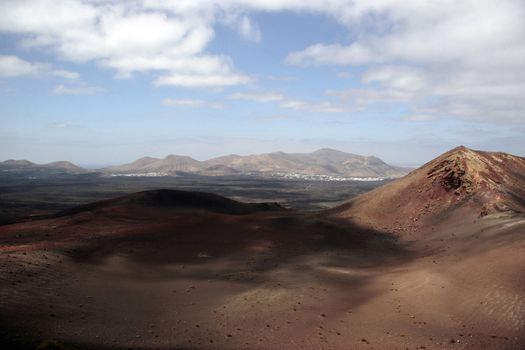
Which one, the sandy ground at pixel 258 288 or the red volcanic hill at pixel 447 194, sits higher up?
the red volcanic hill at pixel 447 194

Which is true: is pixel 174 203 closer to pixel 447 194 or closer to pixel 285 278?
pixel 447 194

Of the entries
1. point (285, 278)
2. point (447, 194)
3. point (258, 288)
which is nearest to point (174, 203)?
point (447, 194)

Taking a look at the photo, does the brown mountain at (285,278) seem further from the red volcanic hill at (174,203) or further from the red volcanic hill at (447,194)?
the red volcanic hill at (174,203)

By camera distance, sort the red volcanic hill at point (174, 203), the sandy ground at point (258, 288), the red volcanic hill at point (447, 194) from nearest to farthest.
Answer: the sandy ground at point (258, 288) < the red volcanic hill at point (447, 194) < the red volcanic hill at point (174, 203)

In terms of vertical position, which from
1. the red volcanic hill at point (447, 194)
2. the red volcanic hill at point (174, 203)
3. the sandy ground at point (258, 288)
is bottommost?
the sandy ground at point (258, 288)

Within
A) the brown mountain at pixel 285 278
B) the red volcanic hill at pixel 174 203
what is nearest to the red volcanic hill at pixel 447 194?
the brown mountain at pixel 285 278

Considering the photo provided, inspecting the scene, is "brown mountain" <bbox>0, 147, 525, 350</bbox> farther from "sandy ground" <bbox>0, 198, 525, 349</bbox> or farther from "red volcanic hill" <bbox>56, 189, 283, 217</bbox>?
"red volcanic hill" <bbox>56, 189, 283, 217</bbox>
